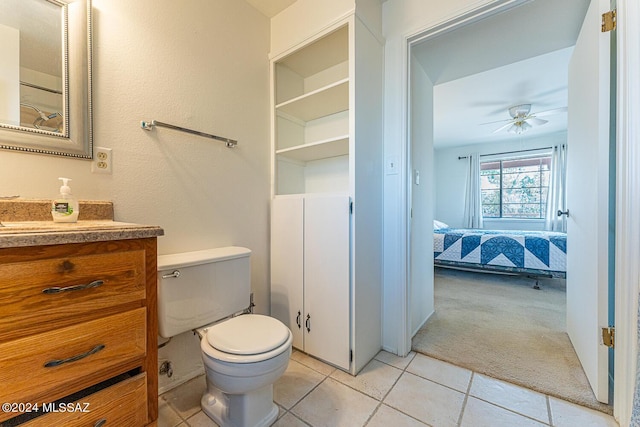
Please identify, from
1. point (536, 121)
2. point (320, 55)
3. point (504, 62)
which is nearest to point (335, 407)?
point (320, 55)

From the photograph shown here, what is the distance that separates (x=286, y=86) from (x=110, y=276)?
177cm

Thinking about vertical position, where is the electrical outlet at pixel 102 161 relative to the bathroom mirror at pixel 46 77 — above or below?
below

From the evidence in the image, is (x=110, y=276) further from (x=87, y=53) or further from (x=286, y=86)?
(x=286, y=86)

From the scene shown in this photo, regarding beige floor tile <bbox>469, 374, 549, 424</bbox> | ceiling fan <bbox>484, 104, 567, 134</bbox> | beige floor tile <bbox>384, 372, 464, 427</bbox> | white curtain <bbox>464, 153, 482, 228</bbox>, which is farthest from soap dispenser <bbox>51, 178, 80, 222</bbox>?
white curtain <bbox>464, 153, 482, 228</bbox>

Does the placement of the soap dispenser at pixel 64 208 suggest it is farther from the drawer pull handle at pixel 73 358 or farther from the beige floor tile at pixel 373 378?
the beige floor tile at pixel 373 378

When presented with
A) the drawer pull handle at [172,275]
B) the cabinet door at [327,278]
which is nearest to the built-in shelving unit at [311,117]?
the cabinet door at [327,278]

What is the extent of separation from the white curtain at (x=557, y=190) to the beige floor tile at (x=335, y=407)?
5.17 metres

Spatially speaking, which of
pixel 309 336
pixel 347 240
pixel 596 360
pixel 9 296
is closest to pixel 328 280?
pixel 347 240

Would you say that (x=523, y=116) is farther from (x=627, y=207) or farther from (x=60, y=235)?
(x=60, y=235)

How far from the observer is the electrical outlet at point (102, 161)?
1179 millimetres

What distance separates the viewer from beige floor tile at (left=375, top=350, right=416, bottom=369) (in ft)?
5.36

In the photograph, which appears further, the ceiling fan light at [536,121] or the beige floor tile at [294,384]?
the ceiling fan light at [536,121]

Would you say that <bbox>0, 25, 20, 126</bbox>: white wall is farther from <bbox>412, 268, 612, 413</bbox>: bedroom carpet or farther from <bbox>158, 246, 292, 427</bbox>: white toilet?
<bbox>412, 268, 612, 413</bbox>: bedroom carpet

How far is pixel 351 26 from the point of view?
149cm
